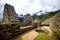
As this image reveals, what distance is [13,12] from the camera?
17.7 meters

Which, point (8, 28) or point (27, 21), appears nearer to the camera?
point (8, 28)

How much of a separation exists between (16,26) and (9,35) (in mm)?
1838

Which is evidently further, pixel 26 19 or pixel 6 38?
pixel 26 19

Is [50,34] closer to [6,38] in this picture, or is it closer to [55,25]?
[55,25]

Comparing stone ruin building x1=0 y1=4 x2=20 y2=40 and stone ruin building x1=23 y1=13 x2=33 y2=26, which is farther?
stone ruin building x1=23 y1=13 x2=33 y2=26

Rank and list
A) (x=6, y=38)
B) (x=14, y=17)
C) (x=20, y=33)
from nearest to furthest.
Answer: (x=6, y=38), (x=20, y=33), (x=14, y=17)

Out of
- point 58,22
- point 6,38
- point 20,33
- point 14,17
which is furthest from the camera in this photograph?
point 14,17

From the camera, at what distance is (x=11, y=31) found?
38.4 feet

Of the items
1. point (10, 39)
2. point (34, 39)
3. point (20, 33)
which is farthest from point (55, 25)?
point (10, 39)

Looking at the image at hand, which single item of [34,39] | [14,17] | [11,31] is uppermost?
[14,17]

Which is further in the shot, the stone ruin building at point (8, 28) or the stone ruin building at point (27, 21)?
the stone ruin building at point (27, 21)

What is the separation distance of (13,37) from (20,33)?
6.11ft

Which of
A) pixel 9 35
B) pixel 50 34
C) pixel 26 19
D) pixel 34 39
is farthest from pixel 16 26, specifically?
pixel 26 19

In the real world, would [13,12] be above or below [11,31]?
above
